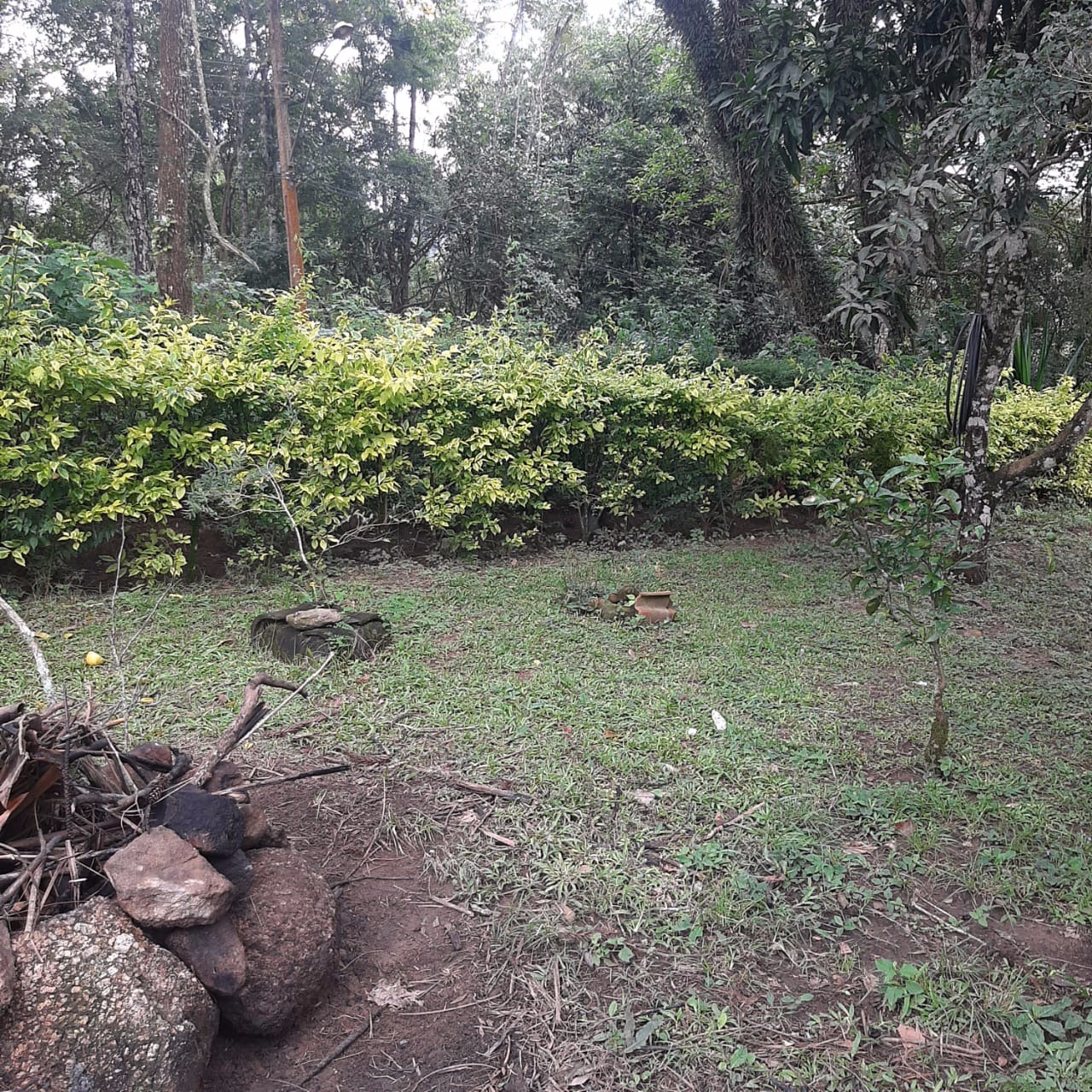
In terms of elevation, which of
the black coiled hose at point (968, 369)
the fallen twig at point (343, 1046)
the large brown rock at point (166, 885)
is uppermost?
the black coiled hose at point (968, 369)

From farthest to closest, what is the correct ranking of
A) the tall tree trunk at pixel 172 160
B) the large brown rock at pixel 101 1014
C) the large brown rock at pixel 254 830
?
the tall tree trunk at pixel 172 160
the large brown rock at pixel 254 830
the large brown rock at pixel 101 1014

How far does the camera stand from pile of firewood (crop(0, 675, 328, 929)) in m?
1.64

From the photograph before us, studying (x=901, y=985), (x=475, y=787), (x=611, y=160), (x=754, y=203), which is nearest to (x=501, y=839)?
(x=475, y=787)

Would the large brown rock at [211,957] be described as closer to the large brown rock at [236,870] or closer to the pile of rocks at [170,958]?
the pile of rocks at [170,958]

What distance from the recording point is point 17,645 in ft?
12.6

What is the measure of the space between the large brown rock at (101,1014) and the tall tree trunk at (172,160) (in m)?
8.81

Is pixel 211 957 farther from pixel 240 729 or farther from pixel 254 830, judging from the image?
pixel 240 729

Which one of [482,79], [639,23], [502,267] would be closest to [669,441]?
[502,267]

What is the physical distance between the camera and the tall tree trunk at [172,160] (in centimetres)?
898

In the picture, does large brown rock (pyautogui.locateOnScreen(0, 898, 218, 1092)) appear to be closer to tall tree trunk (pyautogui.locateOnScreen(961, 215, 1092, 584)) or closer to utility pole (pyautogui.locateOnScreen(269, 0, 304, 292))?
tall tree trunk (pyautogui.locateOnScreen(961, 215, 1092, 584))

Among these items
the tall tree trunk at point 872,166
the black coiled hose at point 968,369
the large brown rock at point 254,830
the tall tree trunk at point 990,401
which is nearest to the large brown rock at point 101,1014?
the large brown rock at point 254,830

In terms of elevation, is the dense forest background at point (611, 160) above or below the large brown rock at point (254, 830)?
above

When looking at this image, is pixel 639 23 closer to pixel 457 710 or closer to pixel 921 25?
pixel 921 25

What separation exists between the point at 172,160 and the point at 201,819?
962cm
